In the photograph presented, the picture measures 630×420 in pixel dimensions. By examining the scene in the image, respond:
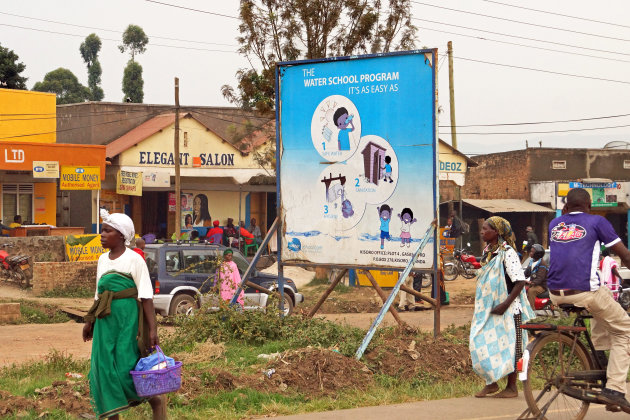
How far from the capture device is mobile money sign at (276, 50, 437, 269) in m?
9.96

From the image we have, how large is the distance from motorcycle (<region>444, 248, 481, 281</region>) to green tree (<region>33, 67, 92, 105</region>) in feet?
179

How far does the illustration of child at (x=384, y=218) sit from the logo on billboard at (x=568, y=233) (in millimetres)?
3588

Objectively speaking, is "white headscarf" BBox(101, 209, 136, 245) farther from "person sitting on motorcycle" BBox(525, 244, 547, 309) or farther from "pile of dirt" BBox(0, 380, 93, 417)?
"person sitting on motorcycle" BBox(525, 244, 547, 309)

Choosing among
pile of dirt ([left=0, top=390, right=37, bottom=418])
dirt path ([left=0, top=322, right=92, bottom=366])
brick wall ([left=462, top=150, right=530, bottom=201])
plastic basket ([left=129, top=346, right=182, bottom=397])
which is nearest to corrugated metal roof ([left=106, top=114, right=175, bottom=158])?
dirt path ([left=0, top=322, right=92, bottom=366])

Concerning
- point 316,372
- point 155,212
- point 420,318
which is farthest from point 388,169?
point 155,212

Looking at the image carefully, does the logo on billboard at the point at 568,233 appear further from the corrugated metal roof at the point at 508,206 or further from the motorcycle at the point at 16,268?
the corrugated metal roof at the point at 508,206

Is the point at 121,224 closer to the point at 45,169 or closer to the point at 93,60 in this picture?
the point at 45,169

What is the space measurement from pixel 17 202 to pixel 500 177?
78.5 ft

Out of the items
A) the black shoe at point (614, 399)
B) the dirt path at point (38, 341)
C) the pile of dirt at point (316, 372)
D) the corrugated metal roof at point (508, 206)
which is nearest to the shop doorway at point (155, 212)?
the corrugated metal roof at point (508, 206)

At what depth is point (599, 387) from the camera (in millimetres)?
6707

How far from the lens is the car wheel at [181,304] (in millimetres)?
15758

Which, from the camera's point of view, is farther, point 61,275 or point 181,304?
Result: point 61,275

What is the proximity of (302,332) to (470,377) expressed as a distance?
213 centimetres

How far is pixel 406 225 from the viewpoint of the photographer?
398 inches
